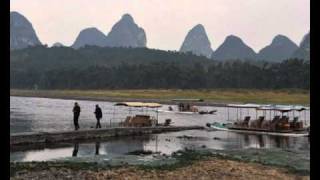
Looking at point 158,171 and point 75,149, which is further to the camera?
point 75,149

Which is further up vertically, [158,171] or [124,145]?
[158,171]

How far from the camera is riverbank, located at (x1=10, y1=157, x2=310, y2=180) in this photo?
18062 mm

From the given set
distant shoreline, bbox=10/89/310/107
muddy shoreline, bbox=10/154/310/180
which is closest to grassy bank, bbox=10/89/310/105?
distant shoreline, bbox=10/89/310/107

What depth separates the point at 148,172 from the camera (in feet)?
63.2

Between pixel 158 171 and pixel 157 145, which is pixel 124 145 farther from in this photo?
pixel 158 171

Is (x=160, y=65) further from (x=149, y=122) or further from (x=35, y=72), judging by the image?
(x=149, y=122)

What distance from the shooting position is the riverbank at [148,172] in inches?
711

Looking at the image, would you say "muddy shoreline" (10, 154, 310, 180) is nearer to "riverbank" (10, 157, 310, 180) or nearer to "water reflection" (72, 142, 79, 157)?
"riverbank" (10, 157, 310, 180)

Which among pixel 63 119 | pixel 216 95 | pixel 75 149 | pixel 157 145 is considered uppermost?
pixel 216 95

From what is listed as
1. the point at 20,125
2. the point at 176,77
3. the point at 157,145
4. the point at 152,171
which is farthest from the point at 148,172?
the point at 176,77

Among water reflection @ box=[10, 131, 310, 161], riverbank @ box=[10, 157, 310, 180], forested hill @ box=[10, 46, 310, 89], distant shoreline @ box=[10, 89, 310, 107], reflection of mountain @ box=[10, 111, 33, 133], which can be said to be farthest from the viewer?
forested hill @ box=[10, 46, 310, 89]

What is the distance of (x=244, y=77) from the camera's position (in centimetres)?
14612

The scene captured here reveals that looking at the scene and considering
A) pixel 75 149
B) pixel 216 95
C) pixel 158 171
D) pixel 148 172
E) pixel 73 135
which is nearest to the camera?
pixel 148 172
